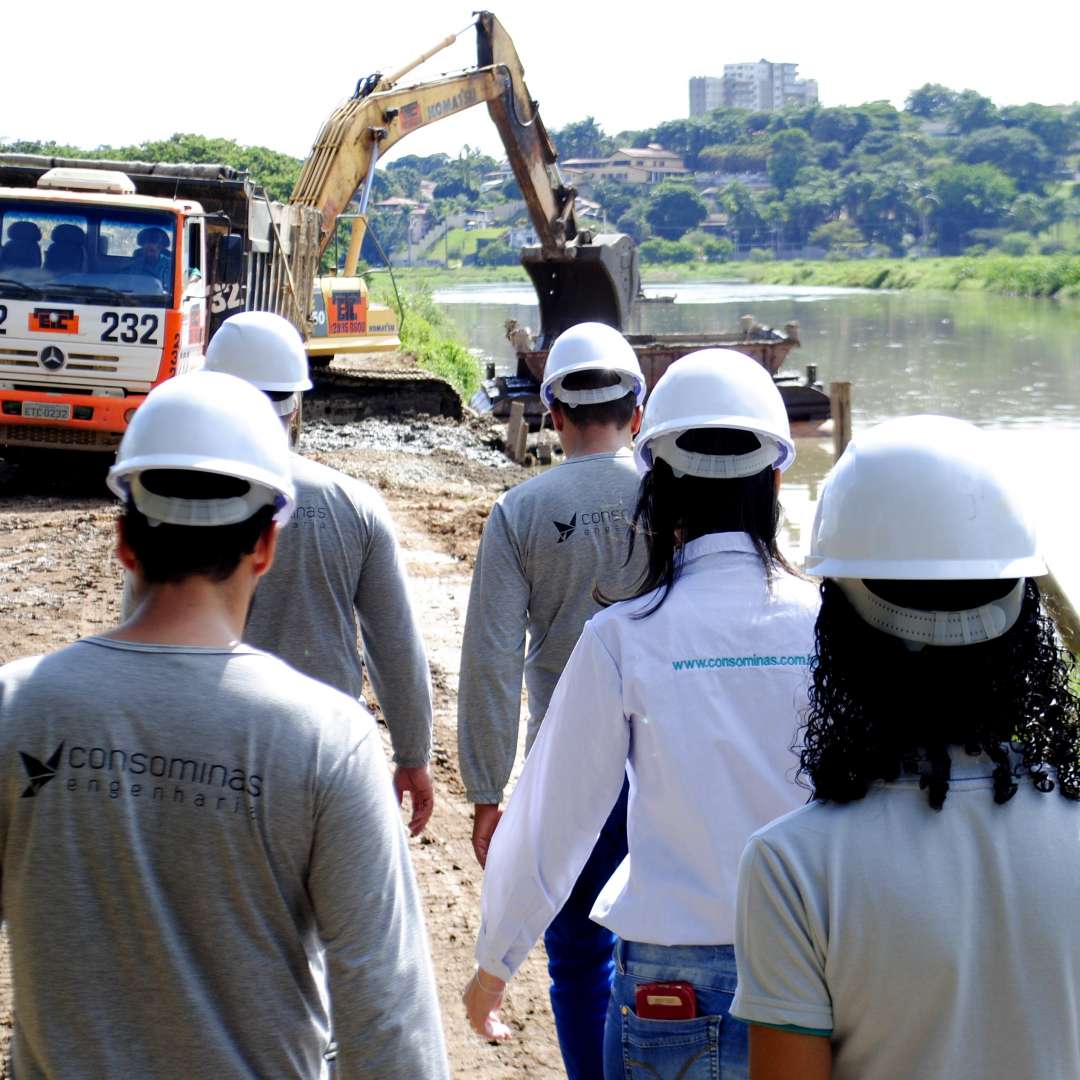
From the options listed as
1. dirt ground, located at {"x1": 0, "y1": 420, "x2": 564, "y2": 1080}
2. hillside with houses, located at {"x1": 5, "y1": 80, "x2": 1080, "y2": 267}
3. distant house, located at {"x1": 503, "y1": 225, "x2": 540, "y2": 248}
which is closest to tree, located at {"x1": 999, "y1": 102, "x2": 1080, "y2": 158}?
hillside with houses, located at {"x1": 5, "y1": 80, "x2": 1080, "y2": 267}

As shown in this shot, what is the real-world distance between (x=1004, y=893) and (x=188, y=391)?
1.25 m

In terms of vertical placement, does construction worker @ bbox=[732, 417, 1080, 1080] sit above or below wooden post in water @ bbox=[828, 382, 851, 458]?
above

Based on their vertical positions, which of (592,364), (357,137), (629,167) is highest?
(629,167)

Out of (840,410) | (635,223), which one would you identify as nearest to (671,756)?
(840,410)

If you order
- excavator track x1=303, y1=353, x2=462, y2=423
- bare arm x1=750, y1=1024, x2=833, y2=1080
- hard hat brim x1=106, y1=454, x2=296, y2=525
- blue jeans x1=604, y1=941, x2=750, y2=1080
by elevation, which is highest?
hard hat brim x1=106, y1=454, x2=296, y2=525

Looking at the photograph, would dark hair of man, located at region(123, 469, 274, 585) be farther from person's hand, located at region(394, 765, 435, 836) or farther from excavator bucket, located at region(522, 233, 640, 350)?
excavator bucket, located at region(522, 233, 640, 350)

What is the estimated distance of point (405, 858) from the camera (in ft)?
6.81

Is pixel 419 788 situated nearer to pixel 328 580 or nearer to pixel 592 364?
pixel 328 580

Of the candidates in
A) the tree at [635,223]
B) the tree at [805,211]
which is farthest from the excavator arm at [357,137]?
the tree at [635,223]

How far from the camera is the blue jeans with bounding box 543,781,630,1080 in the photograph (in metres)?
3.25

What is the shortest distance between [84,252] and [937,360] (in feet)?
108

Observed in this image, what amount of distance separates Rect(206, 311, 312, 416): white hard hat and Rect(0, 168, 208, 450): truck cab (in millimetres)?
10017

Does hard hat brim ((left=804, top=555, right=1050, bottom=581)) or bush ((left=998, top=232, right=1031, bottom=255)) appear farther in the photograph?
bush ((left=998, top=232, right=1031, bottom=255))

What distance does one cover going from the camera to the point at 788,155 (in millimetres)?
178125
